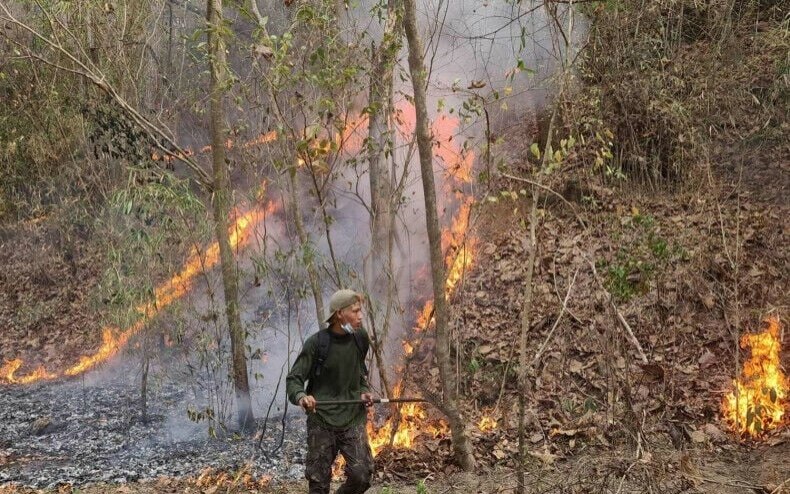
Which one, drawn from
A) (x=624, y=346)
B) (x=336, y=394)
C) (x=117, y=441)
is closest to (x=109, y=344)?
(x=117, y=441)

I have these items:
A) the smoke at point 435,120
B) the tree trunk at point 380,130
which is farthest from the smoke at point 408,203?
the tree trunk at point 380,130

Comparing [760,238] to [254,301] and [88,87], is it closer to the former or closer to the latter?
[254,301]

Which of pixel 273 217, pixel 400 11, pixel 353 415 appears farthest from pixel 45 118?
pixel 353 415

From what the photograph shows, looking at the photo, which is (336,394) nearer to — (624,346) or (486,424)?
(624,346)

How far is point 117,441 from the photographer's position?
29.5 feet

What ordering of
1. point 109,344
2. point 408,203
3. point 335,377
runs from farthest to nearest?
point 109,344 → point 408,203 → point 335,377

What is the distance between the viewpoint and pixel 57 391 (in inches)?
462

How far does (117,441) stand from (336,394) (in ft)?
18.2

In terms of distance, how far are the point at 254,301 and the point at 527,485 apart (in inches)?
326

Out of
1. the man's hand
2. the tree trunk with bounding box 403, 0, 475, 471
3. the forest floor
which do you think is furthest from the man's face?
the forest floor

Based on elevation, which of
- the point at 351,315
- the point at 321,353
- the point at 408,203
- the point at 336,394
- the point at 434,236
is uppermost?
the point at 408,203

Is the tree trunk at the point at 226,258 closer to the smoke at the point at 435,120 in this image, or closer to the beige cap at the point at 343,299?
the smoke at the point at 435,120

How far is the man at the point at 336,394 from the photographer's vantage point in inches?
193

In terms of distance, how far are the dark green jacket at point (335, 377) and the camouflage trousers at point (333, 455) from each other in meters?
0.09
